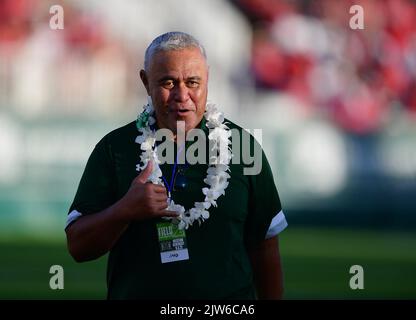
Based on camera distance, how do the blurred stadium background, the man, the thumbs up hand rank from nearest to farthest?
the thumbs up hand
the man
the blurred stadium background

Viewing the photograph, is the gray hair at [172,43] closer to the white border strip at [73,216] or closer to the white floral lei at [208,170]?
the white floral lei at [208,170]

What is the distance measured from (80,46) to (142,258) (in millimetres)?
10439

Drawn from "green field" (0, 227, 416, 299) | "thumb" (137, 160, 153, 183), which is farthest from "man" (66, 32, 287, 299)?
"green field" (0, 227, 416, 299)

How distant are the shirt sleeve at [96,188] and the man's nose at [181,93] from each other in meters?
0.33

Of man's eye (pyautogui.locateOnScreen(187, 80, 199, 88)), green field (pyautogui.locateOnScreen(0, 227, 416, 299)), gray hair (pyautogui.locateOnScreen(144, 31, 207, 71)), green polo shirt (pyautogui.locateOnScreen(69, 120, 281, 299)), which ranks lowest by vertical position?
green field (pyautogui.locateOnScreen(0, 227, 416, 299))

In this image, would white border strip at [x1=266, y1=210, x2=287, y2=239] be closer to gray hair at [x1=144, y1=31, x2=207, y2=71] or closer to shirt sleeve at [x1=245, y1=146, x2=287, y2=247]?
shirt sleeve at [x1=245, y1=146, x2=287, y2=247]

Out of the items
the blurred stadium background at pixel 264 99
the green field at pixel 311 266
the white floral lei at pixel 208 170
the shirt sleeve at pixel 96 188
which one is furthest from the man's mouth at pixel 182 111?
the blurred stadium background at pixel 264 99

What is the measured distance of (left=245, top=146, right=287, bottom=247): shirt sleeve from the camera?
3.60 metres

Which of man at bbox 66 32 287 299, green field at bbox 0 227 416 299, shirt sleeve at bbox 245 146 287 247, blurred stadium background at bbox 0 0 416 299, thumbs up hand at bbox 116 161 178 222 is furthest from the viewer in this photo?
blurred stadium background at bbox 0 0 416 299

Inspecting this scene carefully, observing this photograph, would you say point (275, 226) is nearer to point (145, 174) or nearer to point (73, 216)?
point (145, 174)

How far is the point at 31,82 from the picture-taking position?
13.2 m

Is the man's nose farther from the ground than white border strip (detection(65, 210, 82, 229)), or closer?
farther from the ground
